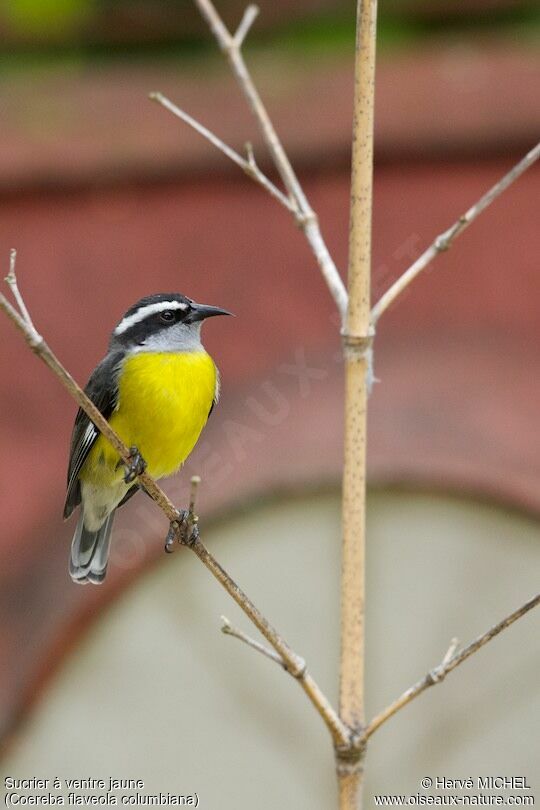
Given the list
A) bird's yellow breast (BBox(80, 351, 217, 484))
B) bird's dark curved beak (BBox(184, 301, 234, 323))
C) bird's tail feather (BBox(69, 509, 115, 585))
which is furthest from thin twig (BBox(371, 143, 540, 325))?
bird's tail feather (BBox(69, 509, 115, 585))

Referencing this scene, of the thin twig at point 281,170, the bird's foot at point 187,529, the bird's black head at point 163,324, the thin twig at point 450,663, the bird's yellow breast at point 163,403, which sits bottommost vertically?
the thin twig at point 450,663

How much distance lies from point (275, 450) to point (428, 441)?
0.57 meters

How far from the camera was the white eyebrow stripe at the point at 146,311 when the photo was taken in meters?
2.72

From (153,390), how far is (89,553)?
576 mm

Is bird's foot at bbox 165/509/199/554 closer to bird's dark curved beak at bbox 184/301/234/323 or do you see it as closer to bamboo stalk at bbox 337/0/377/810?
bamboo stalk at bbox 337/0/377/810

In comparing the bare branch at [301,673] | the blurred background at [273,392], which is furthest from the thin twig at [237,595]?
the blurred background at [273,392]

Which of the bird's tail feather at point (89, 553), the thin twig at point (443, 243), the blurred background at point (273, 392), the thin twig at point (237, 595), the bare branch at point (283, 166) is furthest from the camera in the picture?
the blurred background at point (273, 392)

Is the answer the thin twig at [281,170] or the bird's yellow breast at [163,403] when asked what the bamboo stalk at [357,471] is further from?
the bird's yellow breast at [163,403]

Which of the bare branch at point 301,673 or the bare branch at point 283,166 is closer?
the bare branch at point 301,673

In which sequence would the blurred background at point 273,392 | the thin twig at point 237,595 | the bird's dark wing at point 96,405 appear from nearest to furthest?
1. the thin twig at point 237,595
2. the bird's dark wing at point 96,405
3. the blurred background at point 273,392

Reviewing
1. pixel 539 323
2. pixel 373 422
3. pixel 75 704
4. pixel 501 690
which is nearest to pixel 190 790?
pixel 75 704

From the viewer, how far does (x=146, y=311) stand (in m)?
2.82

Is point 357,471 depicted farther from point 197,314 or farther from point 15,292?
point 197,314

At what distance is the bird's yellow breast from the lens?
283 cm
